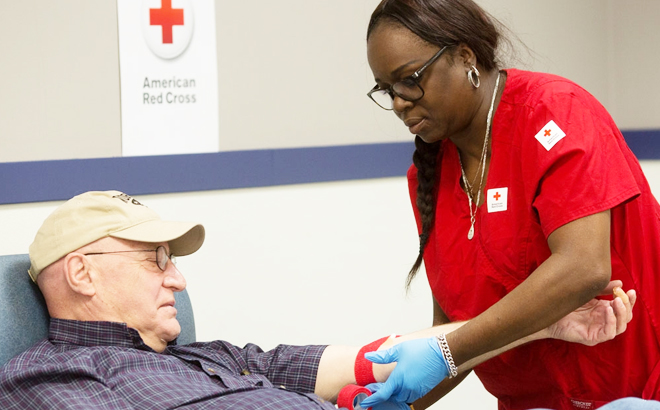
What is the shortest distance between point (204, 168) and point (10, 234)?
62 cm

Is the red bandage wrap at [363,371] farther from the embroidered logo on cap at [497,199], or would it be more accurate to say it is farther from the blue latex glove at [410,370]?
the embroidered logo on cap at [497,199]

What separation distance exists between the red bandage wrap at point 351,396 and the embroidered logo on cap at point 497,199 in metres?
0.45

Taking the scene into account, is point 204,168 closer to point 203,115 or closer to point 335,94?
point 203,115

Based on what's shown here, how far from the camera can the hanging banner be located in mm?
2363

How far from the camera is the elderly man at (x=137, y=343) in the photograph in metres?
1.45

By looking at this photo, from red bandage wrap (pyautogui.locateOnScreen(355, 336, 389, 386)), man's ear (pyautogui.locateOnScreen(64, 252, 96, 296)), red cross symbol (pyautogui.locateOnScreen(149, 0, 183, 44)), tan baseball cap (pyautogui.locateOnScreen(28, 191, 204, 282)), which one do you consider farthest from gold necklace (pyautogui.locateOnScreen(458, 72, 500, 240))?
red cross symbol (pyautogui.locateOnScreen(149, 0, 183, 44))


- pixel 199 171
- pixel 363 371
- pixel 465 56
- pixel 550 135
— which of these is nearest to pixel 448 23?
pixel 465 56

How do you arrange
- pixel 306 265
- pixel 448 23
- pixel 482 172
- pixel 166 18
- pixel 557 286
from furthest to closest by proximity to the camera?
pixel 306 265 < pixel 166 18 < pixel 482 172 < pixel 448 23 < pixel 557 286

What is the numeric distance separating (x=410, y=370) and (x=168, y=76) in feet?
4.53

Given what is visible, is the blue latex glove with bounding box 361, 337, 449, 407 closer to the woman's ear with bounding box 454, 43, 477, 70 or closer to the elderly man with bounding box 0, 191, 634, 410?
the elderly man with bounding box 0, 191, 634, 410

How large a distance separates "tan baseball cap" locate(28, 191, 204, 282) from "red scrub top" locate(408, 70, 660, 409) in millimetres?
612

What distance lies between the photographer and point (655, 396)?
1510mm

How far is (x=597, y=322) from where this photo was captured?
150 cm

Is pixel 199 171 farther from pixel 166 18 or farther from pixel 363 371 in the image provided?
pixel 363 371
